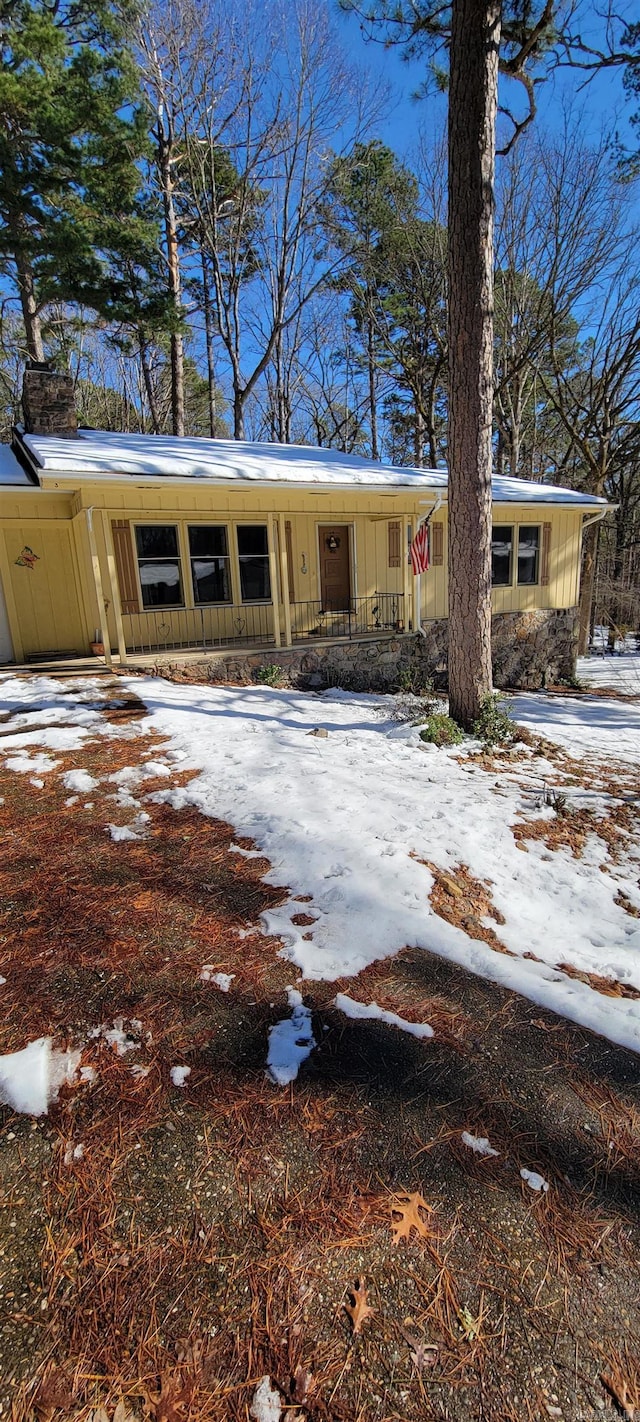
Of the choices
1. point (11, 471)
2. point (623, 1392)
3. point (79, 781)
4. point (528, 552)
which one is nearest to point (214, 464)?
point (11, 471)

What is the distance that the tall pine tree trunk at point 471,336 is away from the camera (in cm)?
542

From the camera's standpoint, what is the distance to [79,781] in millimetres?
4176

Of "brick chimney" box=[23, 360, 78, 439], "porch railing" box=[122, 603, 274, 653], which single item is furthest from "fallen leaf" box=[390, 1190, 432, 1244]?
"brick chimney" box=[23, 360, 78, 439]

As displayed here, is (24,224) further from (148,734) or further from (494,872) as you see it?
(494,872)

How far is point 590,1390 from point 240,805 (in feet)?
9.68

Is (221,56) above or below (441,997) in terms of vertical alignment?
above

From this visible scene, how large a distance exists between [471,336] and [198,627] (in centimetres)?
551

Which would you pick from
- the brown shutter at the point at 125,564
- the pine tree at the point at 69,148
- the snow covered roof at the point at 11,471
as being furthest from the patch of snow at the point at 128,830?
the pine tree at the point at 69,148

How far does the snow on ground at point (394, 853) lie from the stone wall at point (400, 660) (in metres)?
2.22

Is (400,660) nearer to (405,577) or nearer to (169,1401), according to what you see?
(405,577)

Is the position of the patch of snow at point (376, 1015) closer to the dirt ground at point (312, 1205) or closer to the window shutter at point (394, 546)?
the dirt ground at point (312, 1205)

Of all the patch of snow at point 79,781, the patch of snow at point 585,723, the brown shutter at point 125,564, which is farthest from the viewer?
the brown shutter at point 125,564

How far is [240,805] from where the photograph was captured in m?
3.85

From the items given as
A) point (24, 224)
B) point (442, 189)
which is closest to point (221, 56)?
point (442, 189)
